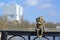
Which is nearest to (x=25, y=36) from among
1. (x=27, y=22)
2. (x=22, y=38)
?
(x=22, y=38)

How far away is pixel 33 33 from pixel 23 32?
0.14 metres

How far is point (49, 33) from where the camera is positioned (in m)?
2.91

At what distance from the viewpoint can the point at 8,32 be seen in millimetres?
3039

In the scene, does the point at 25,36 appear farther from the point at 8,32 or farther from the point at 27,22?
the point at 27,22

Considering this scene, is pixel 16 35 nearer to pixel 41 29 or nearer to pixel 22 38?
pixel 22 38

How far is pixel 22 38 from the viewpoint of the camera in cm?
299

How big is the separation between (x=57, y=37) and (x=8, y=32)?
70 cm

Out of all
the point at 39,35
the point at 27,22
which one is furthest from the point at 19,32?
the point at 27,22

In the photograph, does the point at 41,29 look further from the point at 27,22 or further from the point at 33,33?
the point at 27,22

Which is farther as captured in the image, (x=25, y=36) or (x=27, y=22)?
(x=27, y=22)

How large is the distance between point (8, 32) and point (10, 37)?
77 mm

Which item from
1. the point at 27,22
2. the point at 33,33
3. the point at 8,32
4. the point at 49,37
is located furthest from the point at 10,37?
the point at 27,22

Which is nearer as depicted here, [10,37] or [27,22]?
[10,37]

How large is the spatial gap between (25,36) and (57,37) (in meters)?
0.45
